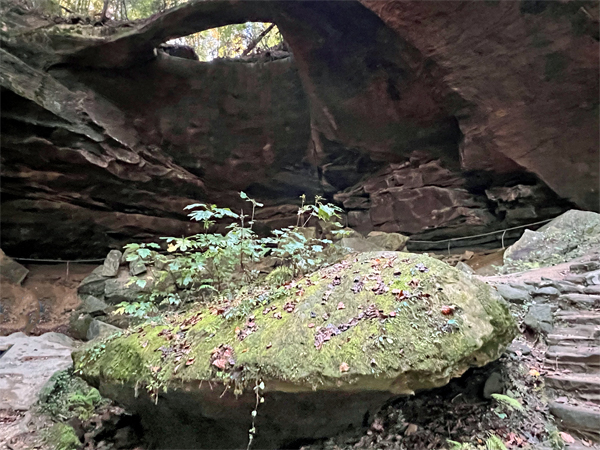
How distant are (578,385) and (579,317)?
1.05 metres

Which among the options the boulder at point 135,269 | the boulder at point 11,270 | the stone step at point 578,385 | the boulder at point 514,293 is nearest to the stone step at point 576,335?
the stone step at point 578,385

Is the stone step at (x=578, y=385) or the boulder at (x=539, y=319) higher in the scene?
the boulder at (x=539, y=319)

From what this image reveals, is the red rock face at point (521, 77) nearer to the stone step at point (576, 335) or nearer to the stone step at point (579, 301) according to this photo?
the stone step at point (579, 301)

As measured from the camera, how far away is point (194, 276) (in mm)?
4035

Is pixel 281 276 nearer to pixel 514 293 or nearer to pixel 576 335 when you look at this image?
pixel 514 293

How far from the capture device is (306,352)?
7.68ft

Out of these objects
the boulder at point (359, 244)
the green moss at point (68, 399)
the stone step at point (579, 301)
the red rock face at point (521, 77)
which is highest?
the red rock face at point (521, 77)

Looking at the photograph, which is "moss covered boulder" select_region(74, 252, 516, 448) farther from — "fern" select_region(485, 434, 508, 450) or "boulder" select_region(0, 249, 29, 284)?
"boulder" select_region(0, 249, 29, 284)

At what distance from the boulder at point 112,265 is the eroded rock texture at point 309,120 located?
3.88ft

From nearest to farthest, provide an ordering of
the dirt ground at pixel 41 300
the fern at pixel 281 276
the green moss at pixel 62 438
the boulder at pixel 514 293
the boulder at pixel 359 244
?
1. the green moss at pixel 62 438
2. the fern at pixel 281 276
3. the boulder at pixel 514 293
4. the dirt ground at pixel 41 300
5. the boulder at pixel 359 244

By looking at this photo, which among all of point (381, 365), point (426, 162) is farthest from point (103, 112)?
point (381, 365)

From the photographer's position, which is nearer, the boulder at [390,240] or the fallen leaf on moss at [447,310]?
the fallen leaf on moss at [447,310]

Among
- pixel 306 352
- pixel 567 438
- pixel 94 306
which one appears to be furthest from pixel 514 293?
pixel 94 306

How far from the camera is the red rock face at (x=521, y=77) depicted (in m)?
5.97
